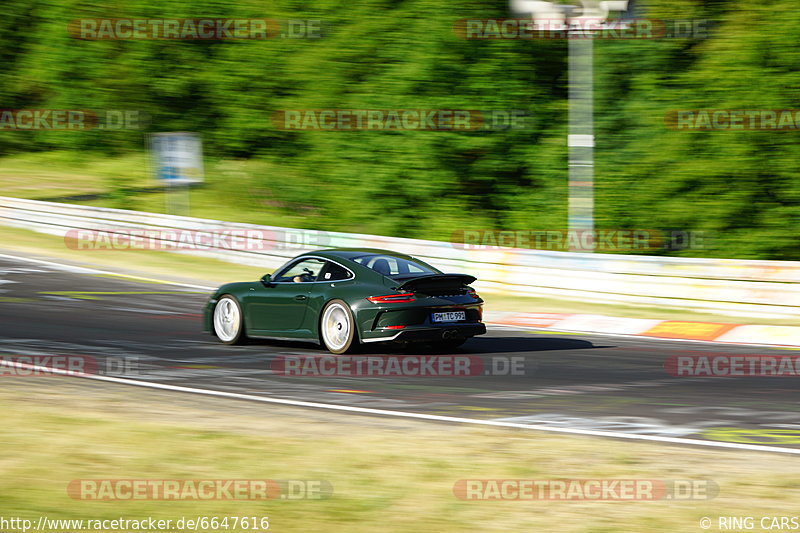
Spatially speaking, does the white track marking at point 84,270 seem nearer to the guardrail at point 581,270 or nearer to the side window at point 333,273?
the guardrail at point 581,270

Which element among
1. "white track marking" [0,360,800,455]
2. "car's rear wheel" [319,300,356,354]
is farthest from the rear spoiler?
"white track marking" [0,360,800,455]

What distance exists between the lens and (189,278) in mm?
19781

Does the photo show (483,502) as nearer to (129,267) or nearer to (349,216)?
(129,267)

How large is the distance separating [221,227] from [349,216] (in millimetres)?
5611

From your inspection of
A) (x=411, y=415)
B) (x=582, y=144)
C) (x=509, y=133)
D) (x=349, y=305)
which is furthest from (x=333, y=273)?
(x=509, y=133)

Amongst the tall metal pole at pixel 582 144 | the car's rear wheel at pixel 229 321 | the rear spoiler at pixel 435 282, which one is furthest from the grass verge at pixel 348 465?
the tall metal pole at pixel 582 144

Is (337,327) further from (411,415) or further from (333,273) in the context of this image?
(411,415)

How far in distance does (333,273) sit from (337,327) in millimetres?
660

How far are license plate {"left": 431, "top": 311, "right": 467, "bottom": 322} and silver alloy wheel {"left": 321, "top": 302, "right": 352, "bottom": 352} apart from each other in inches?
38.6

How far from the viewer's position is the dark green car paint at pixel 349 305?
11195 millimetres

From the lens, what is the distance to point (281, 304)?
39.7ft

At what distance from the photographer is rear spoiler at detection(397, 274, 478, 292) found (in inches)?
445

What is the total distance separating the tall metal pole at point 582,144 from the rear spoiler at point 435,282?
6.81 meters

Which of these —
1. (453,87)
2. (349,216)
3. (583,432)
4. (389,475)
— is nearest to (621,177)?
(453,87)
